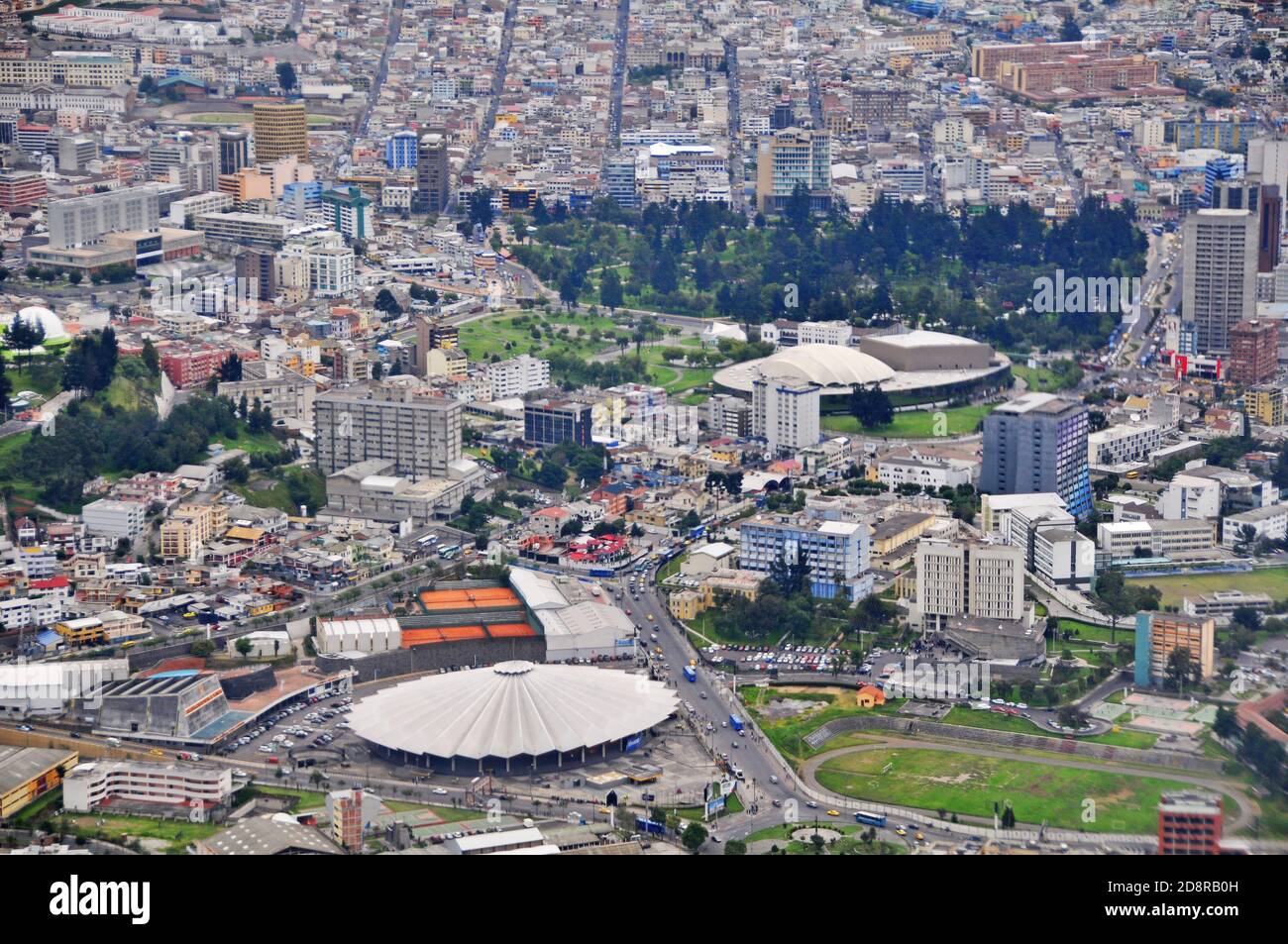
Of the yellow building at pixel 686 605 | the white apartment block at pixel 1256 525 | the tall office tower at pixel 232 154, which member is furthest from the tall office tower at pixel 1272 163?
the yellow building at pixel 686 605

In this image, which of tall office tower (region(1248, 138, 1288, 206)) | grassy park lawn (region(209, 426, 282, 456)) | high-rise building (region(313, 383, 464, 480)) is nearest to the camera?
high-rise building (region(313, 383, 464, 480))

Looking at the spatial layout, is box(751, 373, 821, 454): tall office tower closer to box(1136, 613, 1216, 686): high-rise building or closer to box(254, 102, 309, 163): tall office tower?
box(1136, 613, 1216, 686): high-rise building

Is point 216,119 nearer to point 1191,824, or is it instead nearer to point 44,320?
point 44,320

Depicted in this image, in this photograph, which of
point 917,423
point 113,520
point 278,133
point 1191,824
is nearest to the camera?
point 1191,824

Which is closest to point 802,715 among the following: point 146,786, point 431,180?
point 146,786

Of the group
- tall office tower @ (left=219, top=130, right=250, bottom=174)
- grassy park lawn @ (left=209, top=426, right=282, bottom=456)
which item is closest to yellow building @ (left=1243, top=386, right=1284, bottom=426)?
grassy park lawn @ (left=209, top=426, right=282, bottom=456)
